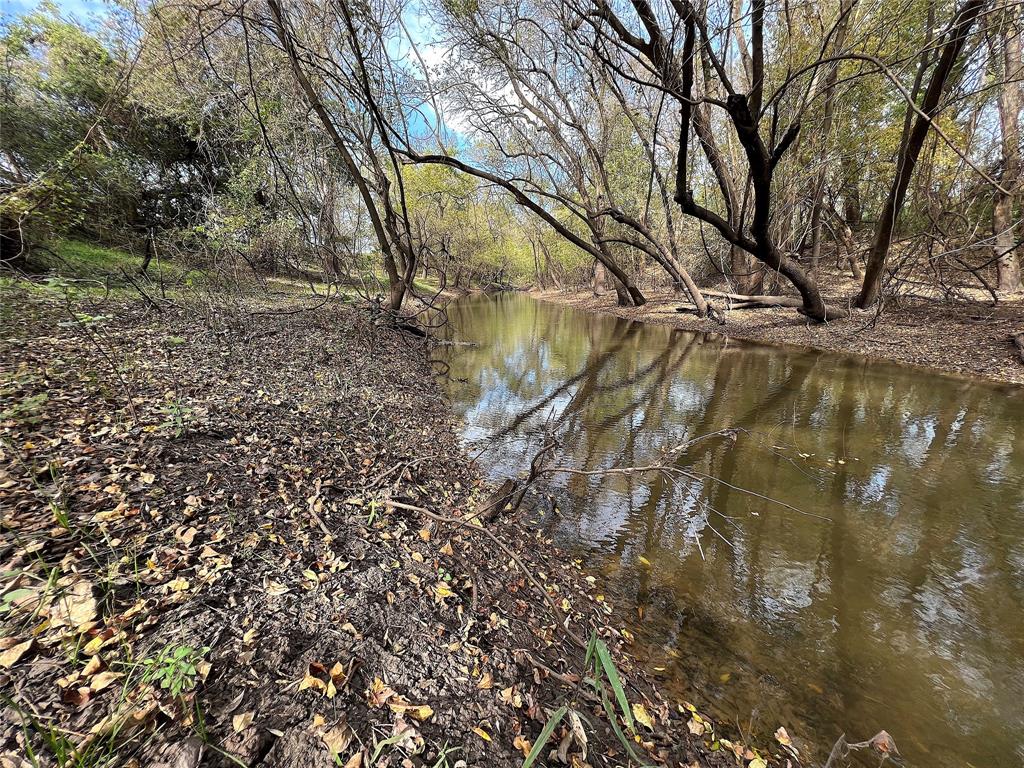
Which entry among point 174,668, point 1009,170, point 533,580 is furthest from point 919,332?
point 174,668

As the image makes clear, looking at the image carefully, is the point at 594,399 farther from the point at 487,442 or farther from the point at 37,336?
the point at 37,336

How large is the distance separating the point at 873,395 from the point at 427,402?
8.63 m

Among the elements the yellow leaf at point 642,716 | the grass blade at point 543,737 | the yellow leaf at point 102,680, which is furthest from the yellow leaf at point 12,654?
the yellow leaf at point 642,716

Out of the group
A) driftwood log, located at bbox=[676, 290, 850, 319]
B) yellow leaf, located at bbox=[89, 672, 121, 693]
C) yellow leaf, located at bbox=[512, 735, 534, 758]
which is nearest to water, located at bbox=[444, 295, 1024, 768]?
yellow leaf, located at bbox=[512, 735, 534, 758]

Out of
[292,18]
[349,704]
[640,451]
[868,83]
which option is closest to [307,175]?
[292,18]

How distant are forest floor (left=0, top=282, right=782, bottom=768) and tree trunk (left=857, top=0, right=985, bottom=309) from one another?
348 inches

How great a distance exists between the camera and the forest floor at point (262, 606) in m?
1.39

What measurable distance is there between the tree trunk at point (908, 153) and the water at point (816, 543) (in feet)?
13.9

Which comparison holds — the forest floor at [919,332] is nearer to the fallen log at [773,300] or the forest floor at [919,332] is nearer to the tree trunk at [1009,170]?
the fallen log at [773,300]

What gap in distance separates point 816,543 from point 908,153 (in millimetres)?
10803

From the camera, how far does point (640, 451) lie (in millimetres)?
5594

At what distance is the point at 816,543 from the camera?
3709 millimetres

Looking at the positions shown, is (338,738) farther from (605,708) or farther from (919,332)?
(919,332)

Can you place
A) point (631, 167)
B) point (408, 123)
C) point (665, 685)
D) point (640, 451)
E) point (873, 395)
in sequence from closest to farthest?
1. point (665, 685)
2. point (640, 451)
3. point (873, 395)
4. point (408, 123)
5. point (631, 167)
